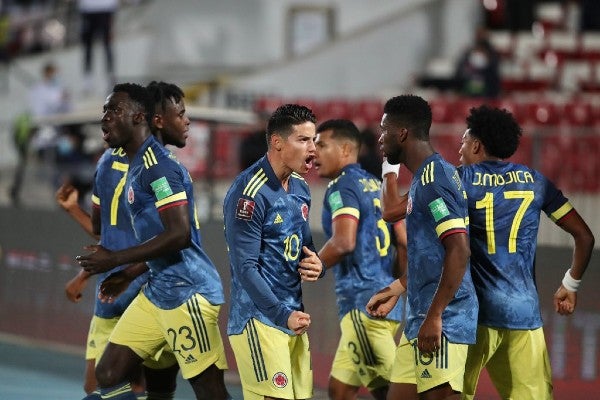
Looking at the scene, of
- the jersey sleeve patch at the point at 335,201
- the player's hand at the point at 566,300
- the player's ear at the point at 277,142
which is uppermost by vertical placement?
the player's ear at the point at 277,142

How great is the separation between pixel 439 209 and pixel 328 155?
2.20 meters

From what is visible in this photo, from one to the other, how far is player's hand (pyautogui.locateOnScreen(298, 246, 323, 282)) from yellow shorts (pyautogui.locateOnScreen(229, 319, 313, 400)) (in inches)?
13.1

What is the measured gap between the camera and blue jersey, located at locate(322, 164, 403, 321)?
8508 mm

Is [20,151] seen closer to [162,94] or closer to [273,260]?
[162,94]

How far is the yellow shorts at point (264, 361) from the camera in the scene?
689 cm

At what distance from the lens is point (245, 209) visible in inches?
269

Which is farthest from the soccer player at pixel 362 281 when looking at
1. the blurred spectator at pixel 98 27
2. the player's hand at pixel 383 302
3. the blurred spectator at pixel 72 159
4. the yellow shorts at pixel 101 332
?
the blurred spectator at pixel 98 27

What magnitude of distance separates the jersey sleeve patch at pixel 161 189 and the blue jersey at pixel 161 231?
0.03 m

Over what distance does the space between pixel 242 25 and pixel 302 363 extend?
22.5 m

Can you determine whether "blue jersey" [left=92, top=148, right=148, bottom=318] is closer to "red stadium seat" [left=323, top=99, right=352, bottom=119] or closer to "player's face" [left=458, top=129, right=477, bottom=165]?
A: "player's face" [left=458, top=129, right=477, bottom=165]

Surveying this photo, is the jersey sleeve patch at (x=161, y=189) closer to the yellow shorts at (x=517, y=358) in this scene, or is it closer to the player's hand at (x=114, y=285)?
the player's hand at (x=114, y=285)

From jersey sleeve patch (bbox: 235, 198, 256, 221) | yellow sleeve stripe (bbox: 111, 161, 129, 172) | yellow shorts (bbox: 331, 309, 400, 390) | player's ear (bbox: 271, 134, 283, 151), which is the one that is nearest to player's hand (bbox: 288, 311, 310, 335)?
jersey sleeve patch (bbox: 235, 198, 256, 221)

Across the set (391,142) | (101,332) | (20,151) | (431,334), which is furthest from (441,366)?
(20,151)

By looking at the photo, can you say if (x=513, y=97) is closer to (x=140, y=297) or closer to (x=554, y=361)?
(x=554, y=361)
